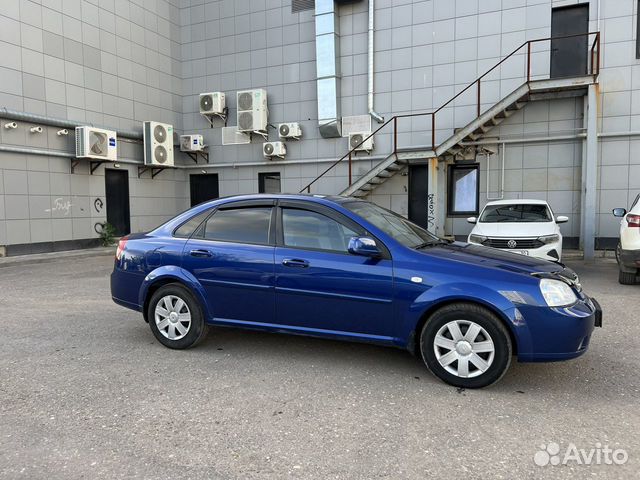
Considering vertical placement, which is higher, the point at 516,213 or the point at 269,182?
the point at 269,182

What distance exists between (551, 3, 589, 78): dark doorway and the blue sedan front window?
10506 millimetres

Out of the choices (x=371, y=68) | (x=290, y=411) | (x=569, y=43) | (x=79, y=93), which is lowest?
(x=290, y=411)

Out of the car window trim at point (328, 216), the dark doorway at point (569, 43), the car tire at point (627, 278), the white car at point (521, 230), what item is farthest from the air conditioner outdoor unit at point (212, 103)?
the car tire at point (627, 278)

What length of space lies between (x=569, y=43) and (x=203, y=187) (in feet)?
41.6

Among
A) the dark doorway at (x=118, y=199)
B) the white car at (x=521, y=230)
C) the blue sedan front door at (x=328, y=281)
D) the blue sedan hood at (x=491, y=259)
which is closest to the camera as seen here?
the blue sedan hood at (x=491, y=259)

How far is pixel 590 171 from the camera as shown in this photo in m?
11.8

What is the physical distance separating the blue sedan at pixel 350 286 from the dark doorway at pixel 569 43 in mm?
10566

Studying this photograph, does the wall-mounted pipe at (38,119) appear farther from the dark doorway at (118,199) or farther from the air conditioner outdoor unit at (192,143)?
the air conditioner outdoor unit at (192,143)

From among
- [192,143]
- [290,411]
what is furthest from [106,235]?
[290,411]

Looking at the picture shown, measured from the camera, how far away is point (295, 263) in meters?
4.38

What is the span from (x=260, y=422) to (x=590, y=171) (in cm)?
1138

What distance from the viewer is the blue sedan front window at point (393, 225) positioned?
4395mm

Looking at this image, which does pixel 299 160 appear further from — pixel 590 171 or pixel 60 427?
pixel 60 427

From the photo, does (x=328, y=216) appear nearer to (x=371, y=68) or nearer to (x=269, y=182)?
(x=371, y=68)
